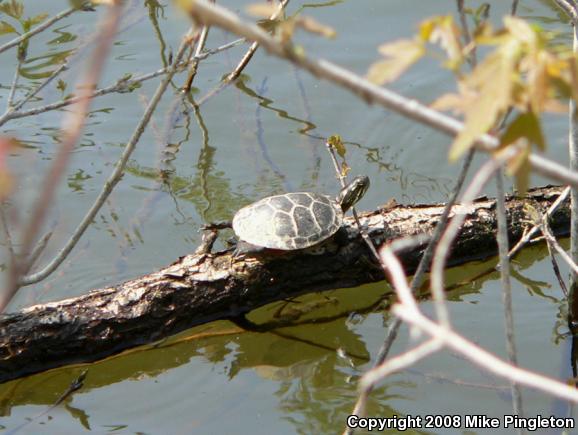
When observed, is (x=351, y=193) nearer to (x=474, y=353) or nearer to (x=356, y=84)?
(x=356, y=84)

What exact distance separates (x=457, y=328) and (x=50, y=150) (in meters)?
3.00

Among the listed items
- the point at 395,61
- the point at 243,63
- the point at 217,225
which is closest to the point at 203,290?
the point at 217,225

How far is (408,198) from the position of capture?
5.03 m

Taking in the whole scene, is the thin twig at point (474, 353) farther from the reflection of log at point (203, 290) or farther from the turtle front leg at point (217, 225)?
the turtle front leg at point (217, 225)

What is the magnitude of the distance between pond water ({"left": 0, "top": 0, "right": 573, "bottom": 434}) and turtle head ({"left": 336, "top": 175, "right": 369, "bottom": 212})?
0.48 meters

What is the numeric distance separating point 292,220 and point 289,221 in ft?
0.07

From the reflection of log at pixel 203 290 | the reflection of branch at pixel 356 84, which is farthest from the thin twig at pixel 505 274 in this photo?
the reflection of log at pixel 203 290

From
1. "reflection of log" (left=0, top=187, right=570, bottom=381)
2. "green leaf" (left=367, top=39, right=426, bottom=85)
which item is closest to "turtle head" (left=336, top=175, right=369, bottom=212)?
"reflection of log" (left=0, top=187, right=570, bottom=381)

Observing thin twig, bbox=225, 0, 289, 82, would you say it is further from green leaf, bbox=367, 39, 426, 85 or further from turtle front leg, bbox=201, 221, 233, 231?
green leaf, bbox=367, 39, 426, 85

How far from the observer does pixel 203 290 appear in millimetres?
3918

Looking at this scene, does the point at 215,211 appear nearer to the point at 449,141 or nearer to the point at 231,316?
the point at 231,316

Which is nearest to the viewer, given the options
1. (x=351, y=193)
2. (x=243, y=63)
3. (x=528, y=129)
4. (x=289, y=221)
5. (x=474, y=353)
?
(x=474, y=353)

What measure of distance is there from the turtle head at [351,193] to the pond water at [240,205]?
1.56 ft

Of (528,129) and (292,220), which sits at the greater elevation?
(528,129)
